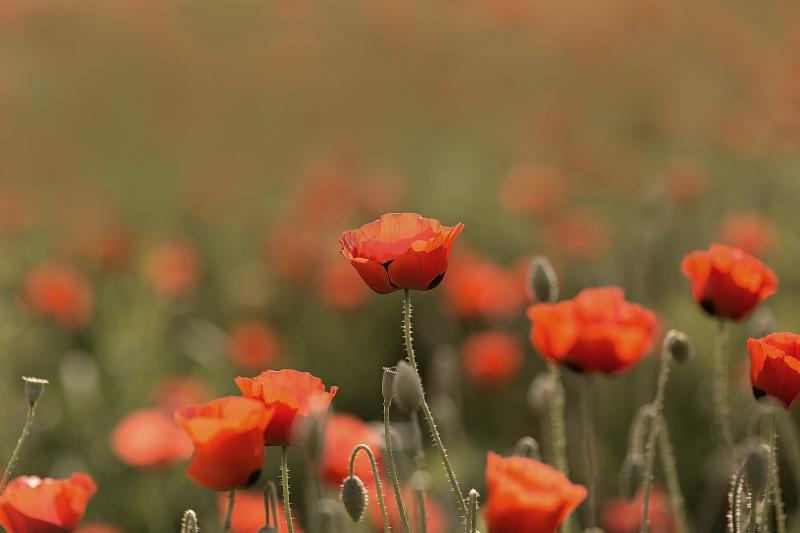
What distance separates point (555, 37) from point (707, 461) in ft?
14.2

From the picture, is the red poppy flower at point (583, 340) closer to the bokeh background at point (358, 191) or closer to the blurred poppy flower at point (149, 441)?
the bokeh background at point (358, 191)

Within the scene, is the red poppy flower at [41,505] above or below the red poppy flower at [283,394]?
below

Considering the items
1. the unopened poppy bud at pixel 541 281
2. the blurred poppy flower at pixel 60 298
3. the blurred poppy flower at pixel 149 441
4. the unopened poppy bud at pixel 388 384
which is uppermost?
the blurred poppy flower at pixel 60 298

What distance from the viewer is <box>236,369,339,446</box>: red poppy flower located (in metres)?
1.17

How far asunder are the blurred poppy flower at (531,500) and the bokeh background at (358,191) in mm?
895

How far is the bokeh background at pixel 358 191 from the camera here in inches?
135

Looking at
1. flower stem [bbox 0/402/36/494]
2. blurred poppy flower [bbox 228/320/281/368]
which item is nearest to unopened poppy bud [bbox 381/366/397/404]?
flower stem [bbox 0/402/36/494]

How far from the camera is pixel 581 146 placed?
5.48 meters

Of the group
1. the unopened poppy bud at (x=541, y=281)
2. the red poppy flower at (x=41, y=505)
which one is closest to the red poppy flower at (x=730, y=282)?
the unopened poppy bud at (x=541, y=281)

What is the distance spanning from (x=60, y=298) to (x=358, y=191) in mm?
1579

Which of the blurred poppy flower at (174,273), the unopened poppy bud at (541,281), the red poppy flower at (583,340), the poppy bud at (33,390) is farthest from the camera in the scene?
the blurred poppy flower at (174,273)

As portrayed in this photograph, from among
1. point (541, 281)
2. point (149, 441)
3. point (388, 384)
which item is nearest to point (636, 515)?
point (541, 281)

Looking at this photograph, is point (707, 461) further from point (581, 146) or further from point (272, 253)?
point (581, 146)

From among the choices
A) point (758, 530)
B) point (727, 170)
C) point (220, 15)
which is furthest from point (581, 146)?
→ point (758, 530)
